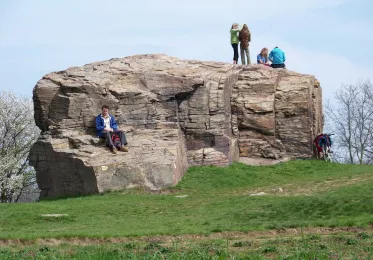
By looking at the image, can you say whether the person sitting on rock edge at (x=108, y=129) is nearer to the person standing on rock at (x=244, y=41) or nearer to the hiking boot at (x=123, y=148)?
the hiking boot at (x=123, y=148)

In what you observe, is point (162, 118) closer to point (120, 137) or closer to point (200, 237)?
point (120, 137)

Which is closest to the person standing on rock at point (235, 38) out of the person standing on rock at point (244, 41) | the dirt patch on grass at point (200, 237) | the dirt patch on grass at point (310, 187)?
the person standing on rock at point (244, 41)

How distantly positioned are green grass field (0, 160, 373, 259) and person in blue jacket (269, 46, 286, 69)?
7855mm

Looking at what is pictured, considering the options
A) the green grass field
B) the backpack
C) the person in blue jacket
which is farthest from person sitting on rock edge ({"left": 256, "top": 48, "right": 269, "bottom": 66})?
the backpack

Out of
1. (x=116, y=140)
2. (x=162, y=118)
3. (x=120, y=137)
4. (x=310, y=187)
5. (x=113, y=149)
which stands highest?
(x=162, y=118)

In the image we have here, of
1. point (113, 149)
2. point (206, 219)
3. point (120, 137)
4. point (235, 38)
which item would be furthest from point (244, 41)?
point (206, 219)

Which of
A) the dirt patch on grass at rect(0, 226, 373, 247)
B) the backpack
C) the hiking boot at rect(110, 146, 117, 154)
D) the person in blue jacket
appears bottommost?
the dirt patch on grass at rect(0, 226, 373, 247)

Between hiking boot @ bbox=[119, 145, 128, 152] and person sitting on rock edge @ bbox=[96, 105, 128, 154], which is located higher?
person sitting on rock edge @ bbox=[96, 105, 128, 154]

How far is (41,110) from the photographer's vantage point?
29750 millimetres

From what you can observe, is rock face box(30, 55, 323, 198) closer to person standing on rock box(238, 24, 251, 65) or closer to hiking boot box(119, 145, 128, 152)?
hiking boot box(119, 145, 128, 152)

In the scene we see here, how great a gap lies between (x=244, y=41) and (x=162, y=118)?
7150 mm

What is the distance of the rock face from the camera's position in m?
27.0

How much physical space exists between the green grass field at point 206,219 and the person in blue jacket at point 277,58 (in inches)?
309

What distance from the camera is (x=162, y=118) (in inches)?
1184
